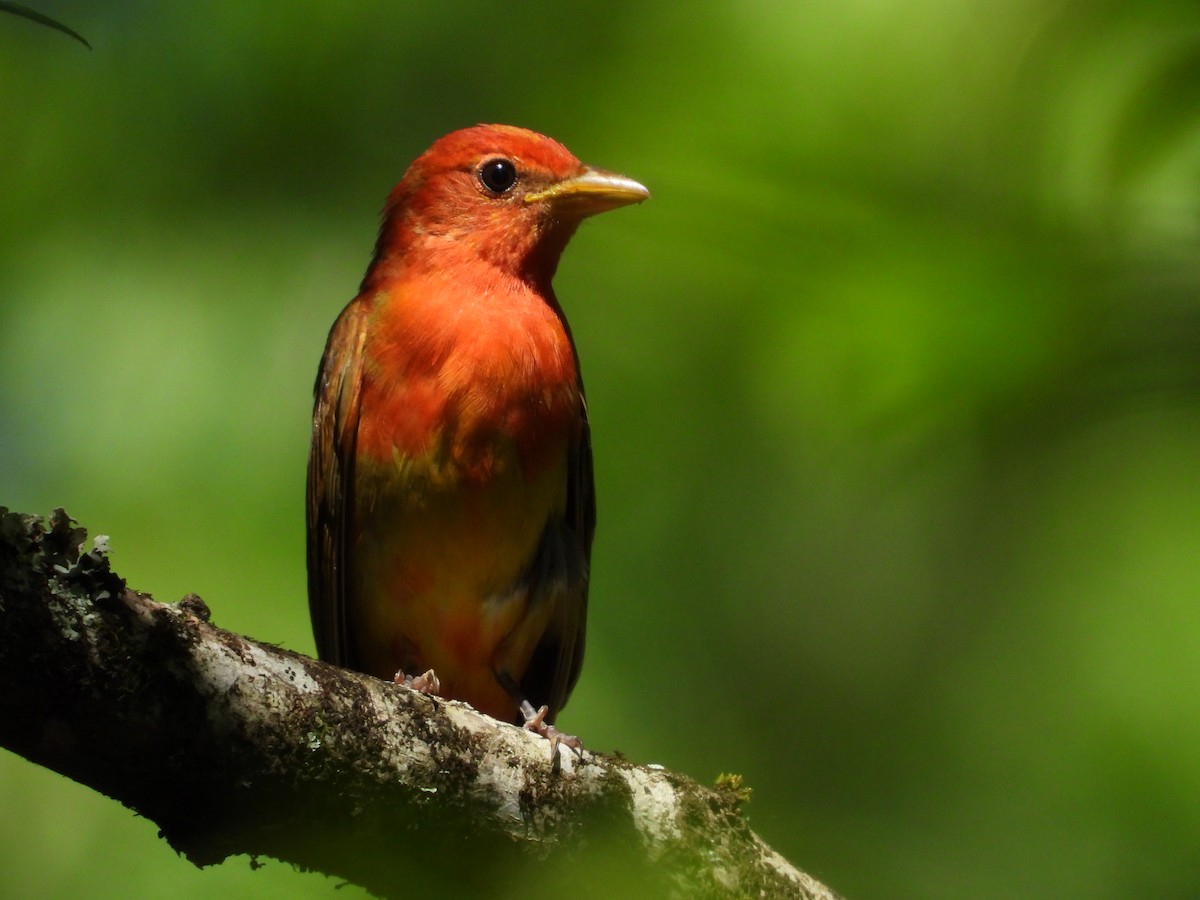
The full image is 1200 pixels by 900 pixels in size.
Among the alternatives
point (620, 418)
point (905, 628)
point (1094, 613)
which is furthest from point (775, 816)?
point (620, 418)

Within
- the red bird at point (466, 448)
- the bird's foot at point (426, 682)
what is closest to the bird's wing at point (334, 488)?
the red bird at point (466, 448)

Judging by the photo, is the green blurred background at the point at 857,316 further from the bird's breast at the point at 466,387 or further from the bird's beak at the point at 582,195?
the bird's beak at the point at 582,195

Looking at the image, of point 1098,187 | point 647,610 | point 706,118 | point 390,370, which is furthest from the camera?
point 390,370

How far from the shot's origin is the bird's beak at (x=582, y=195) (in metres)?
3.80

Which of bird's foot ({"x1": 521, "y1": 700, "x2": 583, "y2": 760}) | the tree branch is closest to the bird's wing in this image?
bird's foot ({"x1": 521, "y1": 700, "x2": 583, "y2": 760})

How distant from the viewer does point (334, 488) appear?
3711 millimetres

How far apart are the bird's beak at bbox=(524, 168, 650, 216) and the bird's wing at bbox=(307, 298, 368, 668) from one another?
697mm

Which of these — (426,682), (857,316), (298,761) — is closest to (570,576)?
(426,682)

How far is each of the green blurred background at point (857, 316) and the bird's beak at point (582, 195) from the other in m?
1.86

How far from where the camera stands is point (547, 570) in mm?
3836

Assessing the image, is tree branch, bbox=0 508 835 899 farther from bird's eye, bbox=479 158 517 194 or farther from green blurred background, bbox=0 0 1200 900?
bird's eye, bbox=479 158 517 194

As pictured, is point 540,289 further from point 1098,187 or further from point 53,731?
point 1098,187

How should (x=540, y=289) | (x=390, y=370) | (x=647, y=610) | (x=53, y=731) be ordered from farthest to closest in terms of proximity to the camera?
(x=540, y=289)
(x=390, y=370)
(x=647, y=610)
(x=53, y=731)

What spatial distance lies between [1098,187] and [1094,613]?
44 centimetres
